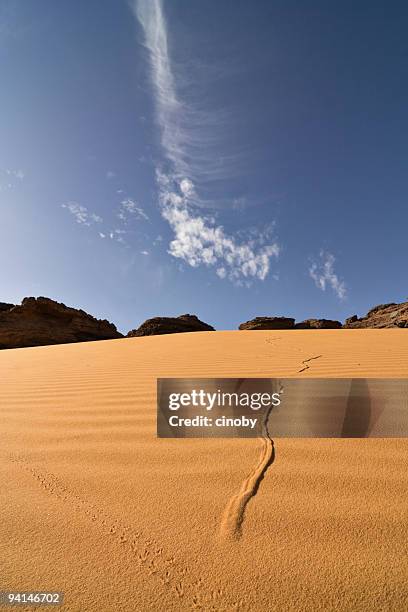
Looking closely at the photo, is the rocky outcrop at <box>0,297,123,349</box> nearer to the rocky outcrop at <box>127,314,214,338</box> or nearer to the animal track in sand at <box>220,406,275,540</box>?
the rocky outcrop at <box>127,314,214,338</box>

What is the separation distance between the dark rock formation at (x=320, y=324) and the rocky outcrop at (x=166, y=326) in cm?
1004

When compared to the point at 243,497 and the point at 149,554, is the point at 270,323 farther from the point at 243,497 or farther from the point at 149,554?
the point at 149,554

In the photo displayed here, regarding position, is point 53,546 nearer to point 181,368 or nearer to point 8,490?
point 8,490

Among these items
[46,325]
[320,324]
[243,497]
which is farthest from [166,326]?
[243,497]

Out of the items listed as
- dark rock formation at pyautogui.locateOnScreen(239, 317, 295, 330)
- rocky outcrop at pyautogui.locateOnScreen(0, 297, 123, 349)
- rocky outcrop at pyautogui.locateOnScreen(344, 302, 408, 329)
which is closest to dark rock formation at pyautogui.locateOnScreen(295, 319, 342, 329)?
dark rock formation at pyautogui.locateOnScreen(239, 317, 295, 330)

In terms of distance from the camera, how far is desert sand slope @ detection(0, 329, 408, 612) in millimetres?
793

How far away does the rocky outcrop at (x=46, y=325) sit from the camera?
21.2 metres

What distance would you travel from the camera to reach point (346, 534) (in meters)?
0.95

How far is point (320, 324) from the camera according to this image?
98.4 feet

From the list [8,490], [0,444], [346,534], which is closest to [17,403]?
[0,444]

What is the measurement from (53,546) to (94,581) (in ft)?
0.67

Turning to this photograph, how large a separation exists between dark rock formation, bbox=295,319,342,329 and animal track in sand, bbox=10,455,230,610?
99.4 feet

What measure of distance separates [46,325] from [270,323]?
19436 mm

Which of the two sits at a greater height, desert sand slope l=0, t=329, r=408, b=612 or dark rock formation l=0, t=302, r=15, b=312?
dark rock formation l=0, t=302, r=15, b=312
